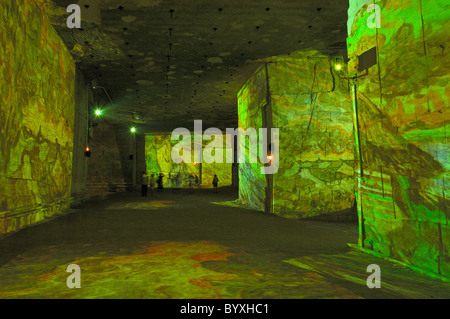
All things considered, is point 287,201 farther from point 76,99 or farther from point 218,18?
point 76,99

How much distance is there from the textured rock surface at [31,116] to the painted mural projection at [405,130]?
6.01 m

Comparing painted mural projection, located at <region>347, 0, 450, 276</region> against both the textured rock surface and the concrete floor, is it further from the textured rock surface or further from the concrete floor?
the textured rock surface

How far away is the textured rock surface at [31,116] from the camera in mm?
4859

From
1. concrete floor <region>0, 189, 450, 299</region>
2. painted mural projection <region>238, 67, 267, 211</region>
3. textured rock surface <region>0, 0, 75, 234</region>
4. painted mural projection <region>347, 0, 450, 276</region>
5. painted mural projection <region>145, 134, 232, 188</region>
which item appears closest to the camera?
concrete floor <region>0, 189, 450, 299</region>

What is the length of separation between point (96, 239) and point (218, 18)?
5483 mm

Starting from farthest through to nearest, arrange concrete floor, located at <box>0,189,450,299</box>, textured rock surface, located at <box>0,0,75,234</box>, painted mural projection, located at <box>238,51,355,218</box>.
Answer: painted mural projection, located at <box>238,51,355,218</box>
textured rock surface, located at <box>0,0,75,234</box>
concrete floor, located at <box>0,189,450,299</box>

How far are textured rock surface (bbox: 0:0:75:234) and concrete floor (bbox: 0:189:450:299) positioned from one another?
0.86 metres

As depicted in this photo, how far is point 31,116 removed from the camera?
5.80 meters

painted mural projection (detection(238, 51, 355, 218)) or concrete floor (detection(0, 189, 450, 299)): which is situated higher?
painted mural projection (detection(238, 51, 355, 218))

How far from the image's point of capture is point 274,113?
845 centimetres

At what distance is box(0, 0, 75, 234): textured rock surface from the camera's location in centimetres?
486

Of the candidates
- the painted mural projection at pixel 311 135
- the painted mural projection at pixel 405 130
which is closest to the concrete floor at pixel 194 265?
the painted mural projection at pixel 405 130

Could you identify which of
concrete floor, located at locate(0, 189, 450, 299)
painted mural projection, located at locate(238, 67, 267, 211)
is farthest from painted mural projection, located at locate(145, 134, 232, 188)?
concrete floor, located at locate(0, 189, 450, 299)

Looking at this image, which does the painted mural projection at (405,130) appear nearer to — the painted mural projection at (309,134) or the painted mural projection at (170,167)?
the painted mural projection at (309,134)
